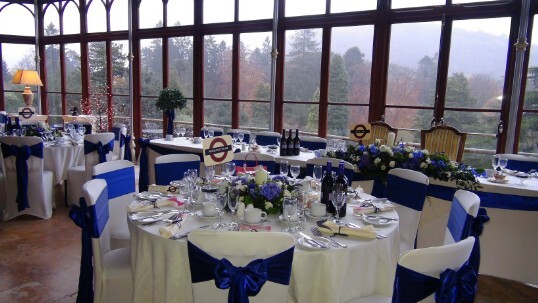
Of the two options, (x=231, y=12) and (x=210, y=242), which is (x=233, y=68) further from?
(x=210, y=242)

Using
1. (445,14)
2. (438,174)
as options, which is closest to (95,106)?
(445,14)

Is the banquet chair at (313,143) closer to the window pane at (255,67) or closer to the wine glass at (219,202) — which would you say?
the window pane at (255,67)

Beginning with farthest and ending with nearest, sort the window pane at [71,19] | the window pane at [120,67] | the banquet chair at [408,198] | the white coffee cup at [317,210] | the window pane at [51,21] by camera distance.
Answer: the window pane at [51,21] < the window pane at [71,19] < the window pane at [120,67] < the banquet chair at [408,198] < the white coffee cup at [317,210]

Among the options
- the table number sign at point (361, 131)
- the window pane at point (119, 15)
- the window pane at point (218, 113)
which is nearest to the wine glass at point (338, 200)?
the table number sign at point (361, 131)

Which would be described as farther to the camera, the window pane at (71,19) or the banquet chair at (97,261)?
the window pane at (71,19)

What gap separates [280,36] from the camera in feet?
23.7

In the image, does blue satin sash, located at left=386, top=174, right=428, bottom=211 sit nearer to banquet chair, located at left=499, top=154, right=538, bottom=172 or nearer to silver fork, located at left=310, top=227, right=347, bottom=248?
silver fork, located at left=310, top=227, right=347, bottom=248

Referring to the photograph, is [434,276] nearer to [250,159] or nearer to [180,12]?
[250,159]

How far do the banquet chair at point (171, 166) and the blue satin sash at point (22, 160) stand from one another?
207 centimetres

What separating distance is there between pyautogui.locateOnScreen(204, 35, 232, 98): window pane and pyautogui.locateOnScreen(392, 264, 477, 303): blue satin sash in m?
6.76

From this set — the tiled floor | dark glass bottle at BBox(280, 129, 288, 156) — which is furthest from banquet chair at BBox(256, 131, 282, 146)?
the tiled floor

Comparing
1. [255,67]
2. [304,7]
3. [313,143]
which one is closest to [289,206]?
[313,143]

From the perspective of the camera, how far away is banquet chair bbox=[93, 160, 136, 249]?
3031 mm

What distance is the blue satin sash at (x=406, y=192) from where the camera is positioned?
9.87 feet
